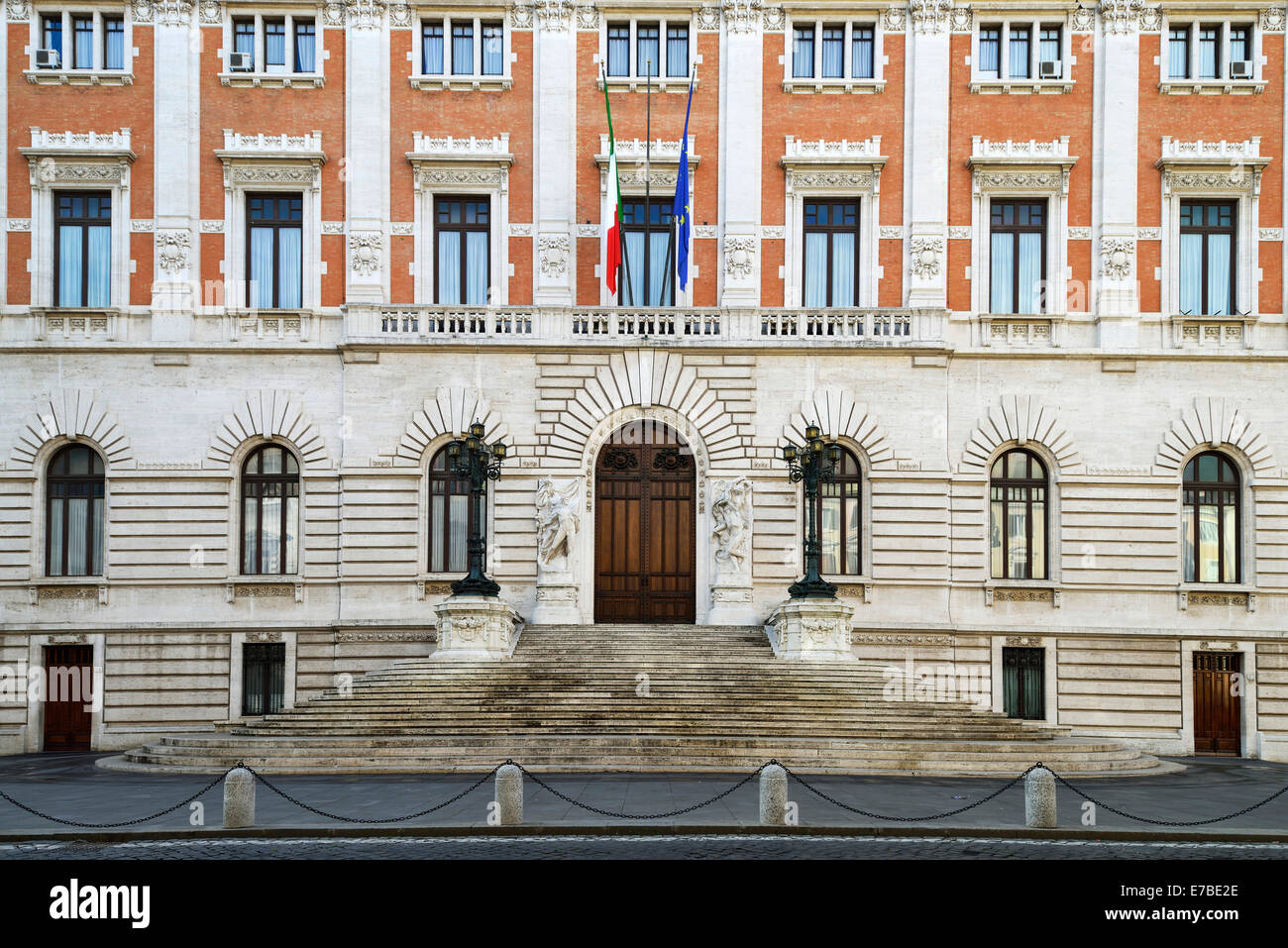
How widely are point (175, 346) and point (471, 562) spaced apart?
31.1 feet

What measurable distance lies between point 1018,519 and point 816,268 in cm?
774

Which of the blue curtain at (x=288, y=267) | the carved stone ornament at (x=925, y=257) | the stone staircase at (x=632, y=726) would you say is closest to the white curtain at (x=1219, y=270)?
the carved stone ornament at (x=925, y=257)

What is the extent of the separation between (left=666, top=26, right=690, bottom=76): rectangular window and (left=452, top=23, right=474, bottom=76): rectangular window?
15.9ft

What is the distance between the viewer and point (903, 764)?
71.8 feet

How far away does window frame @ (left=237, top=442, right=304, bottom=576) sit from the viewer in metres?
30.5

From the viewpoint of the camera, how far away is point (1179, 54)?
31.0 metres

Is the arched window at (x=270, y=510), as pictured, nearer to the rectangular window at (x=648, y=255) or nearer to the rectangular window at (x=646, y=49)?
the rectangular window at (x=648, y=255)

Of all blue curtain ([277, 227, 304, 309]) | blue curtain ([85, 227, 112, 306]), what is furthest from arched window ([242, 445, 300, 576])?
blue curtain ([85, 227, 112, 306])

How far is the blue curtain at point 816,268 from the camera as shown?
3128cm

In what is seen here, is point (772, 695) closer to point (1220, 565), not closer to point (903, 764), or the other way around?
point (903, 764)

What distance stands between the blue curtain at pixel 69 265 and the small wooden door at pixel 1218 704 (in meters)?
27.8

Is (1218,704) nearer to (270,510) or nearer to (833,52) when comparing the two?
(833,52)
